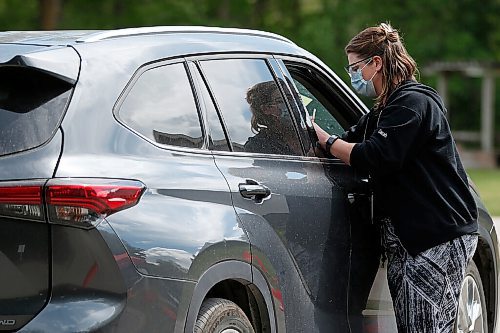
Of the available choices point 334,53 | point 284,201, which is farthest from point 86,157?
point 334,53

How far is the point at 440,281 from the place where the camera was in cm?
517

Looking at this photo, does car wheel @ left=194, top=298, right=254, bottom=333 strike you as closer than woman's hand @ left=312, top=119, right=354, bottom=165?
Yes

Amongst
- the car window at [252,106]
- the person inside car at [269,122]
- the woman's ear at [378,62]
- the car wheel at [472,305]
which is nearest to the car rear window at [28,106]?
the car window at [252,106]

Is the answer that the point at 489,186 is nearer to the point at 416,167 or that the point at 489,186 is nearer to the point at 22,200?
the point at 416,167

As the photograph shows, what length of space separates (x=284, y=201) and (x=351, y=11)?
118 ft

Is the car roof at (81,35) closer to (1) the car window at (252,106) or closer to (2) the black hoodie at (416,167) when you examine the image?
(1) the car window at (252,106)

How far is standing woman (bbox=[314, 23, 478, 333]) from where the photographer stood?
503cm

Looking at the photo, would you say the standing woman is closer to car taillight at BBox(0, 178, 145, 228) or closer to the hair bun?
the hair bun

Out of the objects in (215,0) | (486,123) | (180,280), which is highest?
(215,0)

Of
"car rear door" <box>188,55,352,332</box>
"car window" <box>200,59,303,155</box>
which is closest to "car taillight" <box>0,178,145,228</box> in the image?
"car rear door" <box>188,55,352,332</box>

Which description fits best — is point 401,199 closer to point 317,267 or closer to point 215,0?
point 317,267

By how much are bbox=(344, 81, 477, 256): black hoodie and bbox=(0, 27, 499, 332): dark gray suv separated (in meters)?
0.25

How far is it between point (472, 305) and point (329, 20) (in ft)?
111

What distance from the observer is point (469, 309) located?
589 centimetres
